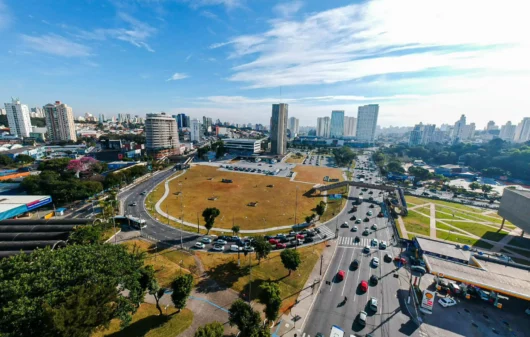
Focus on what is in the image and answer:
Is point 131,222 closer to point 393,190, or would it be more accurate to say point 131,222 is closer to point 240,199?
point 240,199

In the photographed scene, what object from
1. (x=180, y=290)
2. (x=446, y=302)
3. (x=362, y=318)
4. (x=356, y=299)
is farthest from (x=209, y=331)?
(x=446, y=302)

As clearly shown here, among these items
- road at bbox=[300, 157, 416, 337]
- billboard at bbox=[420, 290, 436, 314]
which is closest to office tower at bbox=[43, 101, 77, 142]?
road at bbox=[300, 157, 416, 337]

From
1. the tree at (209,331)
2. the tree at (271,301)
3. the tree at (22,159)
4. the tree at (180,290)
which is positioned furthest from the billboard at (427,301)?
the tree at (22,159)

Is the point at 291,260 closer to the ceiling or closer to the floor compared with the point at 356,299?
closer to the ceiling

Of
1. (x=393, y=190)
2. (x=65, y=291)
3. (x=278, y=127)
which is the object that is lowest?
(x=393, y=190)

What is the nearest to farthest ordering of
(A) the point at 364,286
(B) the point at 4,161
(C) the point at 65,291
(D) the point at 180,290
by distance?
(C) the point at 65,291
(D) the point at 180,290
(A) the point at 364,286
(B) the point at 4,161

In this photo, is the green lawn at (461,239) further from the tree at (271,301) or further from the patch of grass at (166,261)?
the patch of grass at (166,261)
